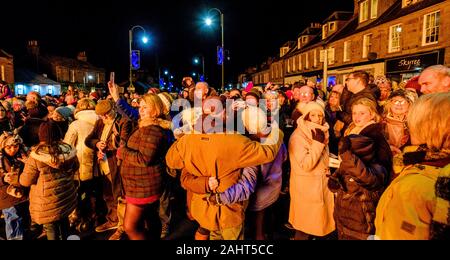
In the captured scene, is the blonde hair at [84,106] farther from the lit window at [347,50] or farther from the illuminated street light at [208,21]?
the lit window at [347,50]

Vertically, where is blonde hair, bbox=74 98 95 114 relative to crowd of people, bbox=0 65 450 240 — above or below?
above

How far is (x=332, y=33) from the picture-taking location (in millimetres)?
29703

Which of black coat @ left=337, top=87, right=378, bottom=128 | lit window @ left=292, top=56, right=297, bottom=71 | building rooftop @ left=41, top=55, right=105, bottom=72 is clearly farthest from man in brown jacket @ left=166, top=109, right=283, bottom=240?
building rooftop @ left=41, top=55, right=105, bottom=72

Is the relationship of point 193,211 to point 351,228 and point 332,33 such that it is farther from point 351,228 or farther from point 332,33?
point 332,33

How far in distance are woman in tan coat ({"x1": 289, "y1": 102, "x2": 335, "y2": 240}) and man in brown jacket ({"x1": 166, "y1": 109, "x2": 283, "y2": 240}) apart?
54 cm

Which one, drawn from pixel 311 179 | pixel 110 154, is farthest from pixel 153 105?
pixel 311 179

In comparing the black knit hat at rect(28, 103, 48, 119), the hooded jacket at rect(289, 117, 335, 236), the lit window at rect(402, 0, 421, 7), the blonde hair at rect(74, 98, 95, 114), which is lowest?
the hooded jacket at rect(289, 117, 335, 236)

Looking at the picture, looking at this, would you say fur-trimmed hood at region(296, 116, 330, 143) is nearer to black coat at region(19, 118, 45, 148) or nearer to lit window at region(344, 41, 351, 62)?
black coat at region(19, 118, 45, 148)

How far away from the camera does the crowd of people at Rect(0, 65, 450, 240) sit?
1698 mm

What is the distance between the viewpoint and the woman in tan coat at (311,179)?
141 inches

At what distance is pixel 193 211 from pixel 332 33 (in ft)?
100

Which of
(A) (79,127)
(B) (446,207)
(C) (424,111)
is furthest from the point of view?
(A) (79,127)

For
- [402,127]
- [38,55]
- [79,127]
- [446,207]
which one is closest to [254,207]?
[402,127]

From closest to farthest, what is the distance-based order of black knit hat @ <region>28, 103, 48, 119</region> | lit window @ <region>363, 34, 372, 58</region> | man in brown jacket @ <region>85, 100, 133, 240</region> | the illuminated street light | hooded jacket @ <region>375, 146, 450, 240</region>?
hooded jacket @ <region>375, 146, 450, 240</region>, man in brown jacket @ <region>85, 100, 133, 240</region>, black knit hat @ <region>28, 103, 48, 119</region>, the illuminated street light, lit window @ <region>363, 34, 372, 58</region>
